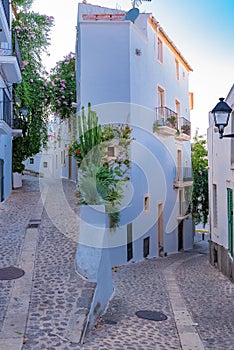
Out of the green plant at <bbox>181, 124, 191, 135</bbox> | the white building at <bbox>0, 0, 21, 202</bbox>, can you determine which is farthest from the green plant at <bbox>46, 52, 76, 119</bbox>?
the green plant at <bbox>181, 124, 191, 135</bbox>

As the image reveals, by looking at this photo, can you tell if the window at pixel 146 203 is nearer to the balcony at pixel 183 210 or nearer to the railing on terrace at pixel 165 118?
the railing on terrace at pixel 165 118

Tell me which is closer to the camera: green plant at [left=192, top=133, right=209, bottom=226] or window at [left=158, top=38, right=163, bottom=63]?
window at [left=158, top=38, right=163, bottom=63]

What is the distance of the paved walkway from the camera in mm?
6117

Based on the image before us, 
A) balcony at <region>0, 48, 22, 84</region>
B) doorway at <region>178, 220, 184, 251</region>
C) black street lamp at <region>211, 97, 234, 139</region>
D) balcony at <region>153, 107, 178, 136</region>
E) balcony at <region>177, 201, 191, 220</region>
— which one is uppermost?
balcony at <region>0, 48, 22, 84</region>

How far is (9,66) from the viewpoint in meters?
15.3

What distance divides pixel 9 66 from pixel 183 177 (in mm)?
11245

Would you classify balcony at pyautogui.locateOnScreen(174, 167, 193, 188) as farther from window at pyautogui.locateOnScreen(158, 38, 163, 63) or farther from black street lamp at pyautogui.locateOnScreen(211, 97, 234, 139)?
black street lamp at pyautogui.locateOnScreen(211, 97, 234, 139)

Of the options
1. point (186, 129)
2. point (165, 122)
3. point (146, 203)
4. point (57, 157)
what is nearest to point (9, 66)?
point (165, 122)

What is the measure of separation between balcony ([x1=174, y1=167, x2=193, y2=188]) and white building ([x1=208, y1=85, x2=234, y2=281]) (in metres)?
4.61

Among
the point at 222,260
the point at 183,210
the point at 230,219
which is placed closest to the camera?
the point at 230,219

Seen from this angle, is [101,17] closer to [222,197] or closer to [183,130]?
[183,130]

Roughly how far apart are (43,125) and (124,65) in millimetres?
8744

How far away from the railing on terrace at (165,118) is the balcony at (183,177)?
294 cm

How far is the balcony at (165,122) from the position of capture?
1827 cm
